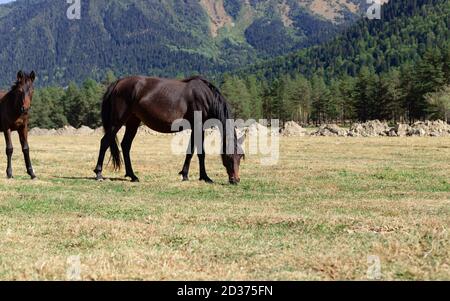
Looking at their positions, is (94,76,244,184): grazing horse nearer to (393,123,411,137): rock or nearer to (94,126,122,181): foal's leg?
(94,126,122,181): foal's leg

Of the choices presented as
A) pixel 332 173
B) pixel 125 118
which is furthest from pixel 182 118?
pixel 332 173

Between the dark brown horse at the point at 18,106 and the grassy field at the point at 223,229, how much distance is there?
1.56 meters

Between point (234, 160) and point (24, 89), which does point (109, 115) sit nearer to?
point (24, 89)

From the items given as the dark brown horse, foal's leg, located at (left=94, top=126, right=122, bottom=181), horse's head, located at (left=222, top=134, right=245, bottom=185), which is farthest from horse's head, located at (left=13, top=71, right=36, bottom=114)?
horse's head, located at (left=222, top=134, right=245, bottom=185)

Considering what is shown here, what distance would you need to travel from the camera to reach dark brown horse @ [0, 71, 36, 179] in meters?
15.7

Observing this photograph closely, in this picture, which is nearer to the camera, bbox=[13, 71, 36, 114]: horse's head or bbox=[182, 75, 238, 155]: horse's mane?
bbox=[13, 71, 36, 114]: horse's head

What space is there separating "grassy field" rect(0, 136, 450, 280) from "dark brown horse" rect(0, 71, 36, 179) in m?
1.56

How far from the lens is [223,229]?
956cm

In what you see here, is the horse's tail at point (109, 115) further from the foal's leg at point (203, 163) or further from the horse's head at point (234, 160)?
the horse's head at point (234, 160)

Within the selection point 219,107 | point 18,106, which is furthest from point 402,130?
point 18,106

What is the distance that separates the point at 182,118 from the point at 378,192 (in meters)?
6.32

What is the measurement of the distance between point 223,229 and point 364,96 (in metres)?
108

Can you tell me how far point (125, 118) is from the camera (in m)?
17.2
